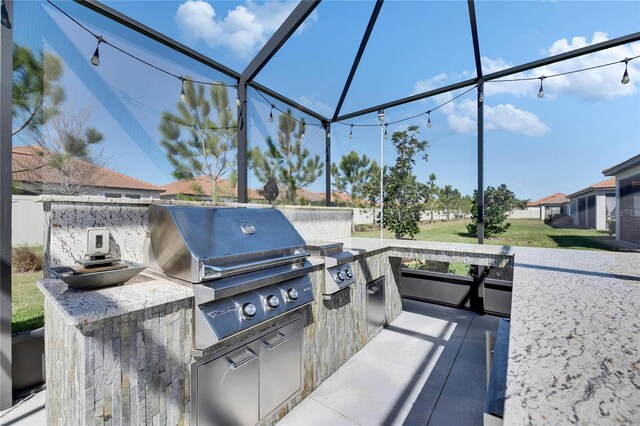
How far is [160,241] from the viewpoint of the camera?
1.82m

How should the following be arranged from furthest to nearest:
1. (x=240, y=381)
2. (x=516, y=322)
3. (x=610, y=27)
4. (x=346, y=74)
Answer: (x=346, y=74) → (x=610, y=27) → (x=240, y=381) → (x=516, y=322)

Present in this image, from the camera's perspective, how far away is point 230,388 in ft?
5.37

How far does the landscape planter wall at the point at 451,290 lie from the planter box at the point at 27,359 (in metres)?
4.42

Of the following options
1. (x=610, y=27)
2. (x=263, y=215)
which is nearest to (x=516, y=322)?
(x=263, y=215)

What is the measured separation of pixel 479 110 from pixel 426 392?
11.7 ft

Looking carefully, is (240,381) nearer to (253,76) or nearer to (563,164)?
(253,76)

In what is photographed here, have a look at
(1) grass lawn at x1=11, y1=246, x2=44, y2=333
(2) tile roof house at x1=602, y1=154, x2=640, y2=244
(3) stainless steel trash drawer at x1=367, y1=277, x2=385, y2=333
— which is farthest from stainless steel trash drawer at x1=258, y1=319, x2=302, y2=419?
(2) tile roof house at x1=602, y1=154, x2=640, y2=244

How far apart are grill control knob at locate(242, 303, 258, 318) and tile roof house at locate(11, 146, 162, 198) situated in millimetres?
1413

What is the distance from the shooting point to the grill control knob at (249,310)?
1.60 metres

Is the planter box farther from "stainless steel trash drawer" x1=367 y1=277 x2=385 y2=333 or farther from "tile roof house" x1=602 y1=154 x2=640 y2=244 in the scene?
"tile roof house" x1=602 y1=154 x2=640 y2=244

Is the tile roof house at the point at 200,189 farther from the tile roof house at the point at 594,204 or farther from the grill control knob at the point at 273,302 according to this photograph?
the tile roof house at the point at 594,204

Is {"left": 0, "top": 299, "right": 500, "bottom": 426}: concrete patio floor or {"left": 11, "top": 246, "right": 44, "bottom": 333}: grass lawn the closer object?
{"left": 0, "top": 299, "right": 500, "bottom": 426}: concrete patio floor

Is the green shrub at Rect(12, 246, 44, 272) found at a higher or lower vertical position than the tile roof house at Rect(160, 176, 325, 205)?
lower

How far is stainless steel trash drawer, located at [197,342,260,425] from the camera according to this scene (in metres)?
1.52
